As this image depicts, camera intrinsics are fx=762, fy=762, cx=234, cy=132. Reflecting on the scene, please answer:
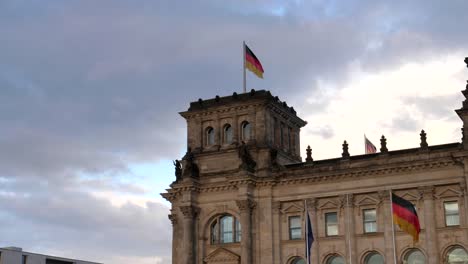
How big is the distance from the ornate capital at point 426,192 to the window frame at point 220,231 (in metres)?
14.6

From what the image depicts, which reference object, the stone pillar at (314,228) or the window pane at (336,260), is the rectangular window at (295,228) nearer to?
the stone pillar at (314,228)

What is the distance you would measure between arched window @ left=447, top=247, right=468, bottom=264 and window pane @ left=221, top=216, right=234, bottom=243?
56.5 feet

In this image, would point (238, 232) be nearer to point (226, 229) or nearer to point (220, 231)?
point (226, 229)

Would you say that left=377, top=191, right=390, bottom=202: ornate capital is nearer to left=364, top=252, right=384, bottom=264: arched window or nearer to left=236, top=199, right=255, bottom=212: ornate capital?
left=364, top=252, right=384, bottom=264: arched window

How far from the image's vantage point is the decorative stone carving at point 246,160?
59.6m

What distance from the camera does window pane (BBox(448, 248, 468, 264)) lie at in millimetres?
51438

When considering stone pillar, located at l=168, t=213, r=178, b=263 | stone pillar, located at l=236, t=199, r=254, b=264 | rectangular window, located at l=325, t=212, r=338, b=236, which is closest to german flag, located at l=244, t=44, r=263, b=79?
stone pillar, located at l=236, t=199, r=254, b=264

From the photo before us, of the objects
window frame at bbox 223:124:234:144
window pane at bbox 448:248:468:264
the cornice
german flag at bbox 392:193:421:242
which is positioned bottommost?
window pane at bbox 448:248:468:264

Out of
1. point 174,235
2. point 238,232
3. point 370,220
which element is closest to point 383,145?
point 370,220

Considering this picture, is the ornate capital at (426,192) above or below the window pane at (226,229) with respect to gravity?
above

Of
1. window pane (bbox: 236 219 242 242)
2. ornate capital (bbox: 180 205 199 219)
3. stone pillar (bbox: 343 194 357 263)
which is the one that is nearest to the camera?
stone pillar (bbox: 343 194 357 263)

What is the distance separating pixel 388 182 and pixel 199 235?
52.7 feet

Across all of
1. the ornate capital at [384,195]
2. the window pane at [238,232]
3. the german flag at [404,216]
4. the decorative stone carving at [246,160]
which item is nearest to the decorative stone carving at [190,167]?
the decorative stone carving at [246,160]

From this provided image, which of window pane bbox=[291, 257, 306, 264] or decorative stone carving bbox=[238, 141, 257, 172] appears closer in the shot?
window pane bbox=[291, 257, 306, 264]
